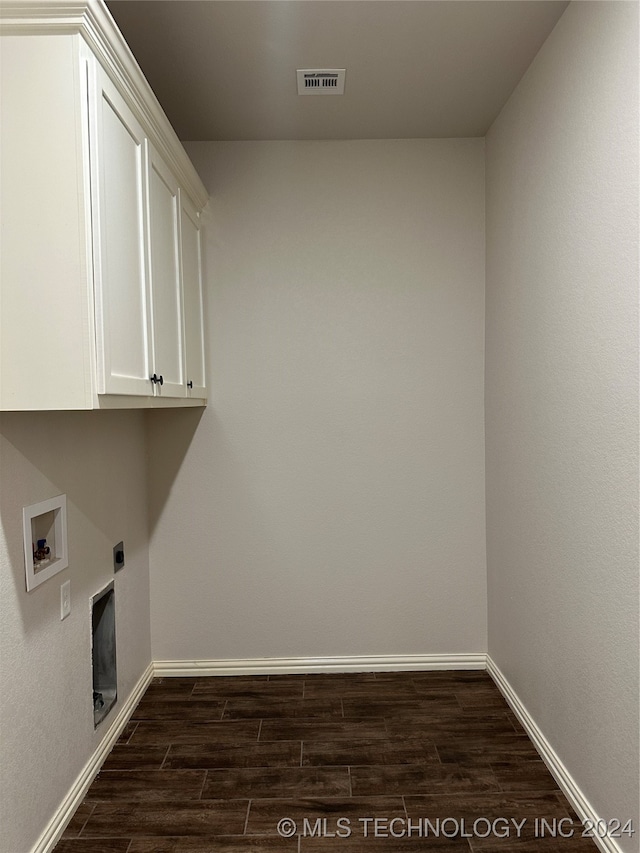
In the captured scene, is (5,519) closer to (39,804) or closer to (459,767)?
(39,804)

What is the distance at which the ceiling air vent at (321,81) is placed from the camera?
2645 millimetres

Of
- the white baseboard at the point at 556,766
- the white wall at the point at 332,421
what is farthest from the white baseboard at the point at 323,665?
the white baseboard at the point at 556,766

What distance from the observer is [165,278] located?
8.27 ft

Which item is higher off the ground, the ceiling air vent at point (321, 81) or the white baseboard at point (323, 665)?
the ceiling air vent at point (321, 81)

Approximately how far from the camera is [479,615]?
A: 11.3 feet

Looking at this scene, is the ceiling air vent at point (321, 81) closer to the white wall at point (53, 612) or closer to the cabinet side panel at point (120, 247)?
the cabinet side panel at point (120, 247)

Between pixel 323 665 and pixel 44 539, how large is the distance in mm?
1743

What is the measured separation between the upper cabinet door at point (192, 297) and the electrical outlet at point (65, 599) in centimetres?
96

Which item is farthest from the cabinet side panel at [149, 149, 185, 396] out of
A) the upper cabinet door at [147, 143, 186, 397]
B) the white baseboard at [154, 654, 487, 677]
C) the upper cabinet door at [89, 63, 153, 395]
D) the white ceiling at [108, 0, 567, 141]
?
the white baseboard at [154, 654, 487, 677]

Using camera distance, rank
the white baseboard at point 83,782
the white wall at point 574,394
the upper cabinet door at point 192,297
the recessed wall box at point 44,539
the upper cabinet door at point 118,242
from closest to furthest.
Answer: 1. the upper cabinet door at point 118,242
2. the white wall at point 574,394
3. the recessed wall box at point 44,539
4. the white baseboard at point 83,782
5. the upper cabinet door at point 192,297

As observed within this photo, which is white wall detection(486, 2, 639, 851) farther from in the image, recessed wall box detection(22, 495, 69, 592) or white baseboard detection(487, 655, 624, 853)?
recessed wall box detection(22, 495, 69, 592)

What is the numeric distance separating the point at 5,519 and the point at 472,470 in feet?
7.38

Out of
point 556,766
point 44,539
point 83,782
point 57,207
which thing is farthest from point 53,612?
point 556,766

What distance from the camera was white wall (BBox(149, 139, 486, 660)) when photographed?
11.0 ft
